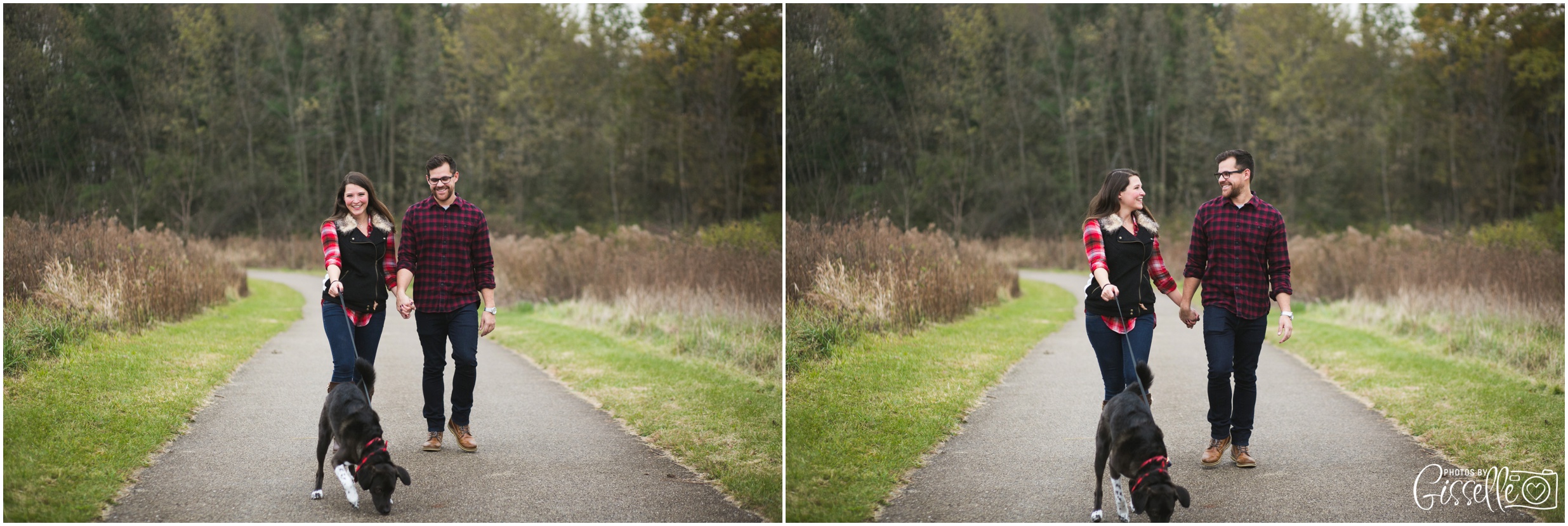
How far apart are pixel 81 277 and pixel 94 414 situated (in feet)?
5.05

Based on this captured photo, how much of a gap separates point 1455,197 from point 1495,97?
6.52 ft

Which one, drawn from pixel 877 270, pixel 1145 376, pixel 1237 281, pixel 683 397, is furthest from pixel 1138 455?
pixel 683 397

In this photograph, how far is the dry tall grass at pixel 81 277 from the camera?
20.3 ft

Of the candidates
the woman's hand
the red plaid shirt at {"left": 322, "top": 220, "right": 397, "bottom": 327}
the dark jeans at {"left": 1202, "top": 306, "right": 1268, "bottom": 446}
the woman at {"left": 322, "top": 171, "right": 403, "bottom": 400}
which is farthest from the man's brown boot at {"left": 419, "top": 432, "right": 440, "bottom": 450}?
the dark jeans at {"left": 1202, "top": 306, "right": 1268, "bottom": 446}

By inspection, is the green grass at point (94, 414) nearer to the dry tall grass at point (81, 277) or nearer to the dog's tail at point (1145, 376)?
the dry tall grass at point (81, 277)

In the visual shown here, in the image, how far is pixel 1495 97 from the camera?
1479 centimetres

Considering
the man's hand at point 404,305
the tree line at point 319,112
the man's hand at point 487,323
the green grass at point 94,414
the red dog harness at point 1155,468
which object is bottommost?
the green grass at point 94,414

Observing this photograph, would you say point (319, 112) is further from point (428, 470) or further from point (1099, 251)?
point (1099, 251)

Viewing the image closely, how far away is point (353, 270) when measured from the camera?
521 cm

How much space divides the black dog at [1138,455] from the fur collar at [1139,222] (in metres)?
0.68

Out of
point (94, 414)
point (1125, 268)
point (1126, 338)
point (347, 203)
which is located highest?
point (347, 203)

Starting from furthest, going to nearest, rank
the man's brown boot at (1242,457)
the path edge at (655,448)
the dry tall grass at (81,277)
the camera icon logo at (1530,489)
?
the dry tall grass at (81,277) < the man's brown boot at (1242,457) < the path edge at (655,448) < the camera icon logo at (1530,489)

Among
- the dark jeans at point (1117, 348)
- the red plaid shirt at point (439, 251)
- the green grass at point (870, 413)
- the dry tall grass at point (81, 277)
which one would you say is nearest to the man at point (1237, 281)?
the dark jeans at point (1117, 348)

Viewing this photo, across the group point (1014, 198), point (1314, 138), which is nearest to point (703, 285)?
point (1014, 198)
